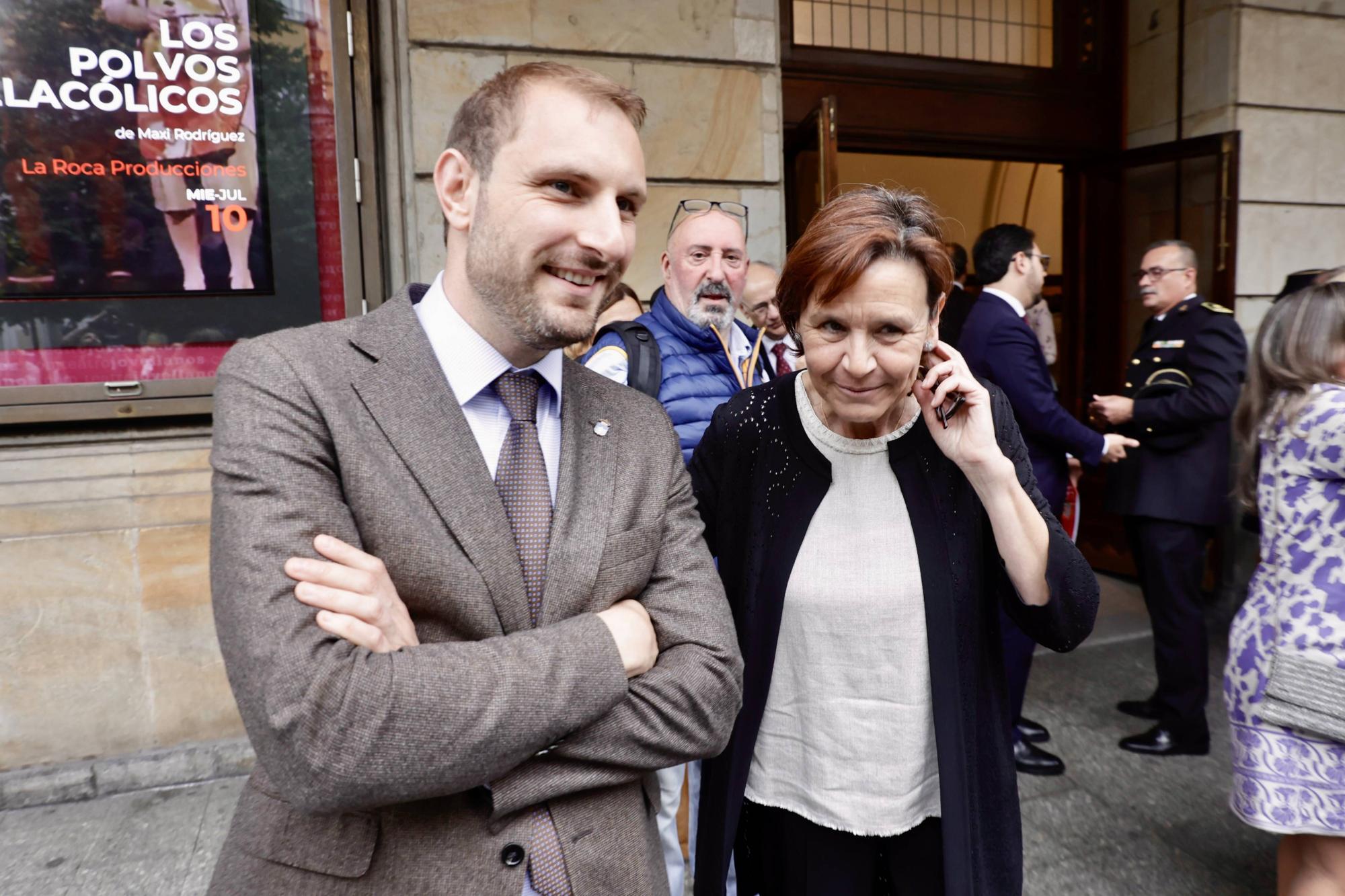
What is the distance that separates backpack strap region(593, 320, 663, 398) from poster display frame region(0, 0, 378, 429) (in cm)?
182

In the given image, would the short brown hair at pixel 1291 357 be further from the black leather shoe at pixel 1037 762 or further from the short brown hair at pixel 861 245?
the black leather shoe at pixel 1037 762

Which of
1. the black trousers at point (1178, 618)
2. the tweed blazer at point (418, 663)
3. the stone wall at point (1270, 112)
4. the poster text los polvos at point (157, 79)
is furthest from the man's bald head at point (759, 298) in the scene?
the stone wall at point (1270, 112)

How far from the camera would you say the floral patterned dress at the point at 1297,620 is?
7.34 ft

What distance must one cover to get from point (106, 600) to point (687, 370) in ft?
9.20

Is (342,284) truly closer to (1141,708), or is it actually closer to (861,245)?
(861,245)

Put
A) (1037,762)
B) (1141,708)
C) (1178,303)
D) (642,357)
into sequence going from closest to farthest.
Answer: (642,357)
(1037,762)
(1178,303)
(1141,708)

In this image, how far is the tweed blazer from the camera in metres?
1.12

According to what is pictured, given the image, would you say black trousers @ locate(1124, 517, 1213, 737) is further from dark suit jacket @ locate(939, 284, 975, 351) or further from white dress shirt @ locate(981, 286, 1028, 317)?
dark suit jacket @ locate(939, 284, 975, 351)

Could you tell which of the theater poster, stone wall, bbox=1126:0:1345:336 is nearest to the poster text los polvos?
the theater poster

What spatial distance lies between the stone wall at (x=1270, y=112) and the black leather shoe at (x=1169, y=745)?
10.3 feet

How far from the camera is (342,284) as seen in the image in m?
4.20

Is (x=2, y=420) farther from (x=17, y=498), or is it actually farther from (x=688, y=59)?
(x=688, y=59)

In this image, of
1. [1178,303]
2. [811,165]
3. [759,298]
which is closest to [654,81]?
[811,165]

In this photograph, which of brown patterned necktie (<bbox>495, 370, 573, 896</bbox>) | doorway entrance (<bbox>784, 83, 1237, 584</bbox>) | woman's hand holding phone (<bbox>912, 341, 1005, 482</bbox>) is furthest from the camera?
doorway entrance (<bbox>784, 83, 1237, 584</bbox>)
